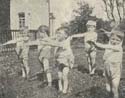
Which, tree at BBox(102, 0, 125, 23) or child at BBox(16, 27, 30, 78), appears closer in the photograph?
child at BBox(16, 27, 30, 78)

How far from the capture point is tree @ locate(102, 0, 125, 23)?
33.4 m

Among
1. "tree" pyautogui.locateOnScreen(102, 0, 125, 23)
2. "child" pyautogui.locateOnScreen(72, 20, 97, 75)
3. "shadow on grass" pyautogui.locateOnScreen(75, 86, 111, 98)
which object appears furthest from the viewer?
"tree" pyautogui.locateOnScreen(102, 0, 125, 23)

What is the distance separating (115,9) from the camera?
3378 centimetres

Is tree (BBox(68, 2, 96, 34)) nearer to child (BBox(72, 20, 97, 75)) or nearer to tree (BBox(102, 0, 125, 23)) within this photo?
tree (BBox(102, 0, 125, 23))

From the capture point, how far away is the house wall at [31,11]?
35625mm

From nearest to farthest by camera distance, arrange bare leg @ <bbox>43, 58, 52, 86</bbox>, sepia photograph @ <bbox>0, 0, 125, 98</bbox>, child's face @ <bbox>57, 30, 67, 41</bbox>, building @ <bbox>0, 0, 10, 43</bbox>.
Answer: sepia photograph @ <bbox>0, 0, 125, 98</bbox> < child's face @ <bbox>57, 30, 67, 41</bbox> < bare leg @ <bbox>43, 58, 52, 86</bbox> < building @ <bbox>0, 0, 10, 43</bbox>

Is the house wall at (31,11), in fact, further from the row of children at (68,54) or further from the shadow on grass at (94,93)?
the shadow on grass at (94,93)

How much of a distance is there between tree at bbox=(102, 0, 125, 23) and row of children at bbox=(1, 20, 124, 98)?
54.7 feet

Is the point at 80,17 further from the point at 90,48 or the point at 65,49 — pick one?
the point at 65,49

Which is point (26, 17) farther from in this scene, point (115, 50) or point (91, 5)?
point (115, 50)

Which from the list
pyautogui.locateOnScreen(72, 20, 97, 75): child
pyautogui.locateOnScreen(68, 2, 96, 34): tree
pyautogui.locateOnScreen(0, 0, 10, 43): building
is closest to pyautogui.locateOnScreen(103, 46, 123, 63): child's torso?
pyautogui.locateOnScreen(72, 20, 97, 75): child

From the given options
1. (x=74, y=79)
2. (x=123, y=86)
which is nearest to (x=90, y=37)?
(x=74, y=79)

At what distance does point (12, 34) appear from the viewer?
31359 mm

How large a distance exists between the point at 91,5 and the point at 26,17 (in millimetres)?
5671
